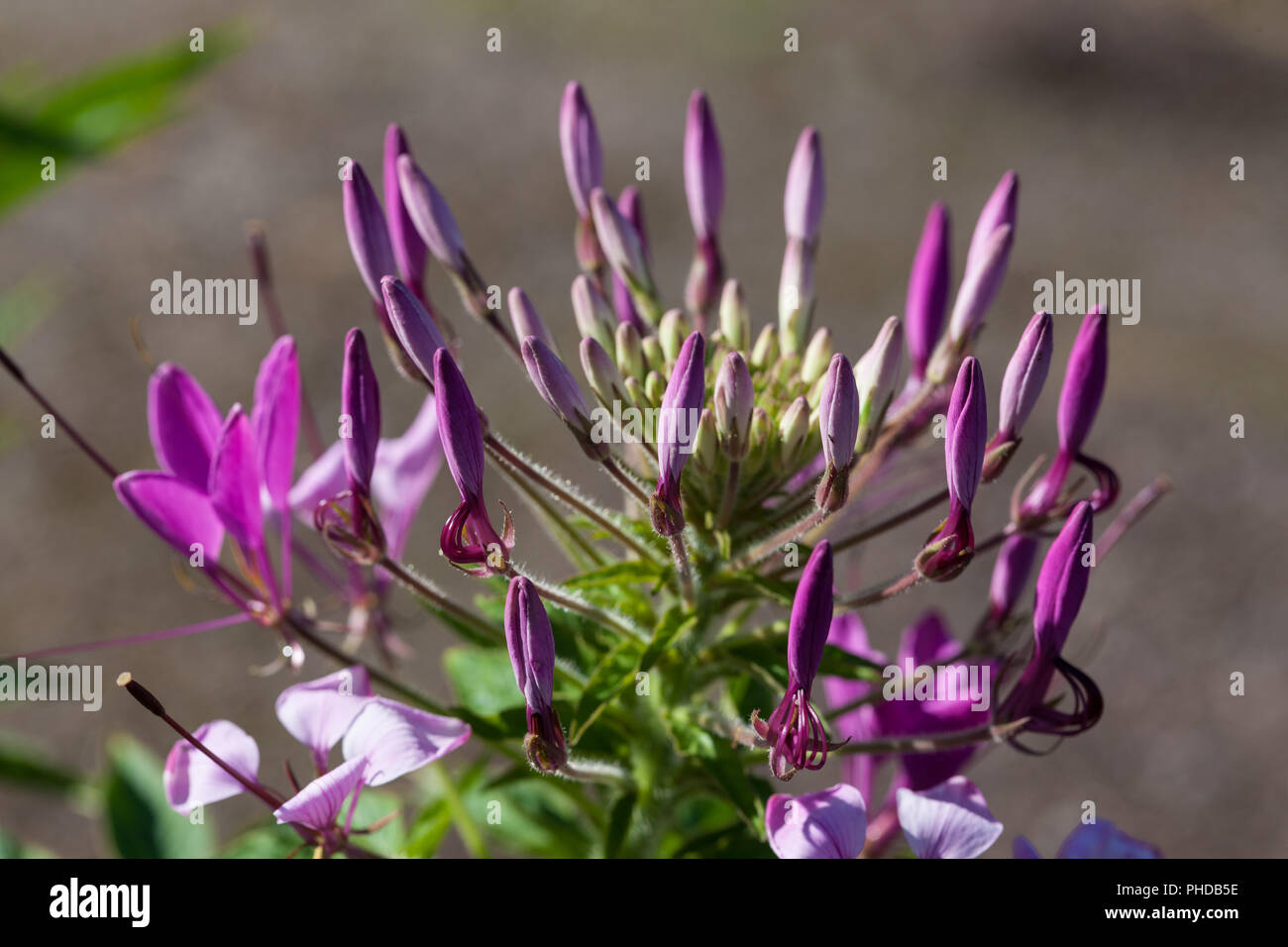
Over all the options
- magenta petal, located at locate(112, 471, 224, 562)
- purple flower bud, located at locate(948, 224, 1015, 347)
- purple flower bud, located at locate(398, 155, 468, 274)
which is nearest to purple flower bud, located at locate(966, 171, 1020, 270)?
purple flower bud, located at locate(948, 224, 1015, 347)

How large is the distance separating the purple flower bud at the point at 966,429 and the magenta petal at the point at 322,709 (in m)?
0.48

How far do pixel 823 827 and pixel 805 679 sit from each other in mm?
110

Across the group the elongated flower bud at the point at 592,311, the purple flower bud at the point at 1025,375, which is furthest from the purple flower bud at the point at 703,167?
the purple flower bud at the point at 1025,375

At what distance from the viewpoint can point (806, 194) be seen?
1173mm

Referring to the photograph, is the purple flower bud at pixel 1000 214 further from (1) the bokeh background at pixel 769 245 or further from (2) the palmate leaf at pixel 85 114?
(1) the bokeh background at pixel 769 245

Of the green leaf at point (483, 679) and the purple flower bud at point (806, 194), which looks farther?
the purple flower bud at point (806, 194)

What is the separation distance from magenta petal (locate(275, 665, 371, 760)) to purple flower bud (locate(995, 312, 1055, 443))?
1.82 ft

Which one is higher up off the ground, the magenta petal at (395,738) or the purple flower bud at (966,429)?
the purple flower bud at (966,429)

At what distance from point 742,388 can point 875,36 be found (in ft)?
15.7

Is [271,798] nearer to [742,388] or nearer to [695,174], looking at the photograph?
[742,388]

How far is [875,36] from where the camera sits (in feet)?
17.0

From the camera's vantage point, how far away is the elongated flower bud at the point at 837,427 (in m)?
0.83

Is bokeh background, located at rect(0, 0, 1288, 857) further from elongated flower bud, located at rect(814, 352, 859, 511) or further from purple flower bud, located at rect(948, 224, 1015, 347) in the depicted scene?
elongated flower bud, located at rect(814, 352, 859, 511)

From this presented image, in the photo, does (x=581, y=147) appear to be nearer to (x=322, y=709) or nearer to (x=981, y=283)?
(x=981, y=283)
